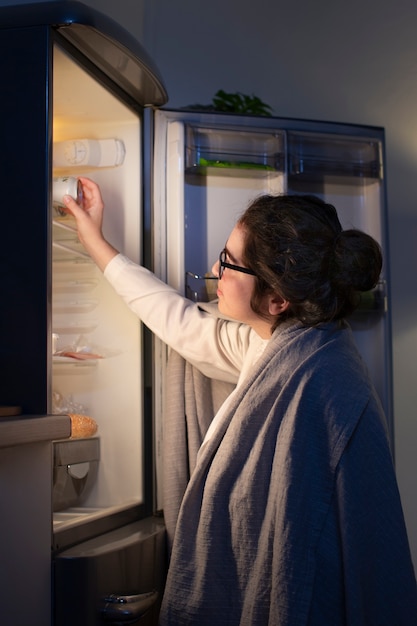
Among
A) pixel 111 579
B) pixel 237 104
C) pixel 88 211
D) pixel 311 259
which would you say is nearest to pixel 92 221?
pixel 88 211

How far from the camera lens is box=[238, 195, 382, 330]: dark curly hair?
1635 mm

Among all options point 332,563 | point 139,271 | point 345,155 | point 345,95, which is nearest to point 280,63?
point 345,95

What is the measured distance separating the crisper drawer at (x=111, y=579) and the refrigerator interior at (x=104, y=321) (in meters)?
0.16

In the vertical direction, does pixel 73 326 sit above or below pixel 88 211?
below

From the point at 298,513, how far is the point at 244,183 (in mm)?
920

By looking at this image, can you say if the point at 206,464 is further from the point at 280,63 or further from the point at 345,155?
the point at 280,63

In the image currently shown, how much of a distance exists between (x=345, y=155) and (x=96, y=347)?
836mm

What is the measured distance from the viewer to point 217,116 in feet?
6.61

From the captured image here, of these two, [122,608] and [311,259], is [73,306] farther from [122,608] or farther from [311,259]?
[122,608]

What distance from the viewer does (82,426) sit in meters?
1.80

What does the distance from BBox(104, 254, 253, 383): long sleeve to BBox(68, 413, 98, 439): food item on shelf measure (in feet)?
0.82

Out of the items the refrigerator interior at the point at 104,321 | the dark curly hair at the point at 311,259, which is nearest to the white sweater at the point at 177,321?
the refrigerator interior at the point at 104,321

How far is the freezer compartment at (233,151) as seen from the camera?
1997 millimetres

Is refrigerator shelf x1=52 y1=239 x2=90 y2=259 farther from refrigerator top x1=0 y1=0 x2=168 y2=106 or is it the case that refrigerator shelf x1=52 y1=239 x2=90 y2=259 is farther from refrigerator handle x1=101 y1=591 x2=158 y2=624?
refrigerator handle x1=101 y1=591 x2=158 y2=624
